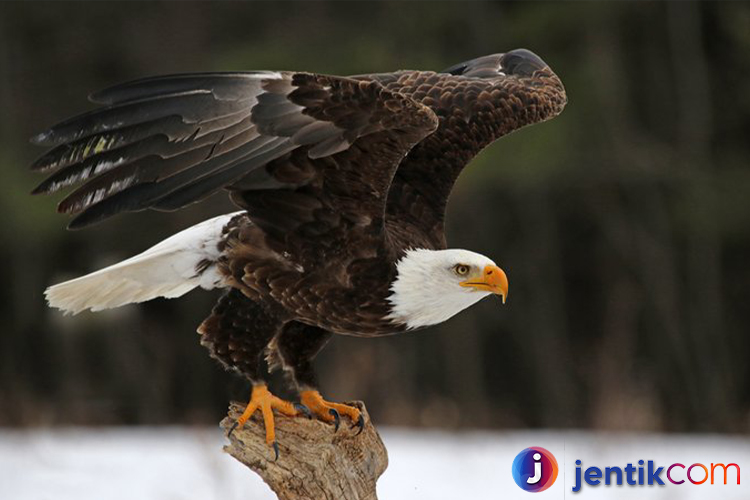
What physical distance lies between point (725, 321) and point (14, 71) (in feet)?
25.1

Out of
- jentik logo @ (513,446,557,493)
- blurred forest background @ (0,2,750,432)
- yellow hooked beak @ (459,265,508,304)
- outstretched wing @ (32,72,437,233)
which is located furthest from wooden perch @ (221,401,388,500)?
blurred forest background @ (0,2,750,432)

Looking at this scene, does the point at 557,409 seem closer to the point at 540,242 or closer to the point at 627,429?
the point at 540,242

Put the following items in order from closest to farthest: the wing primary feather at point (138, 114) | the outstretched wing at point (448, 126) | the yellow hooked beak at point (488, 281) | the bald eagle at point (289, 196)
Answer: the wing primary feather at point (138, 114), the bald eagle at point (289, 196), the yellow hooked beak at point (488, 281), the outstretched wing at point (448, 126)

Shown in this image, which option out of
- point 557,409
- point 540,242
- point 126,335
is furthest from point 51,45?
point 557,409

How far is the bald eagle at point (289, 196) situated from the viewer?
377cm

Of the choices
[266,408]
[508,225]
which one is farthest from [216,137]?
[508,225]

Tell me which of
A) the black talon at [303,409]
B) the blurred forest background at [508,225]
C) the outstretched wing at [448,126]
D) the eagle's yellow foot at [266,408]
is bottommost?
the eagle's yellow foot at [266,408]

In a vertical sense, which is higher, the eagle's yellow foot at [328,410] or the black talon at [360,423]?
the eagle's yellow foot at [328,410]

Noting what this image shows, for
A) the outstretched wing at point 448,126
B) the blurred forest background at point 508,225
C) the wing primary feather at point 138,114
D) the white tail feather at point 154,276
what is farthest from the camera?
the blurred forest background at point 508,225

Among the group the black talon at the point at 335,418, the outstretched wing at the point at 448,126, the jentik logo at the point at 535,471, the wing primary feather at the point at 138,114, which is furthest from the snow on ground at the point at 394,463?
the wing primary feather at the point at 138,114

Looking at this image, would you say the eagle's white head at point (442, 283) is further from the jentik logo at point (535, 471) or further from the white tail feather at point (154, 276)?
the jentik logo at point (535, 471)

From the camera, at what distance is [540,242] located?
1239 cm

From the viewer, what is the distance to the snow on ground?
6496 millimetres

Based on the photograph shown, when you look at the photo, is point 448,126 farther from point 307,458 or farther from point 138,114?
point 138,114
